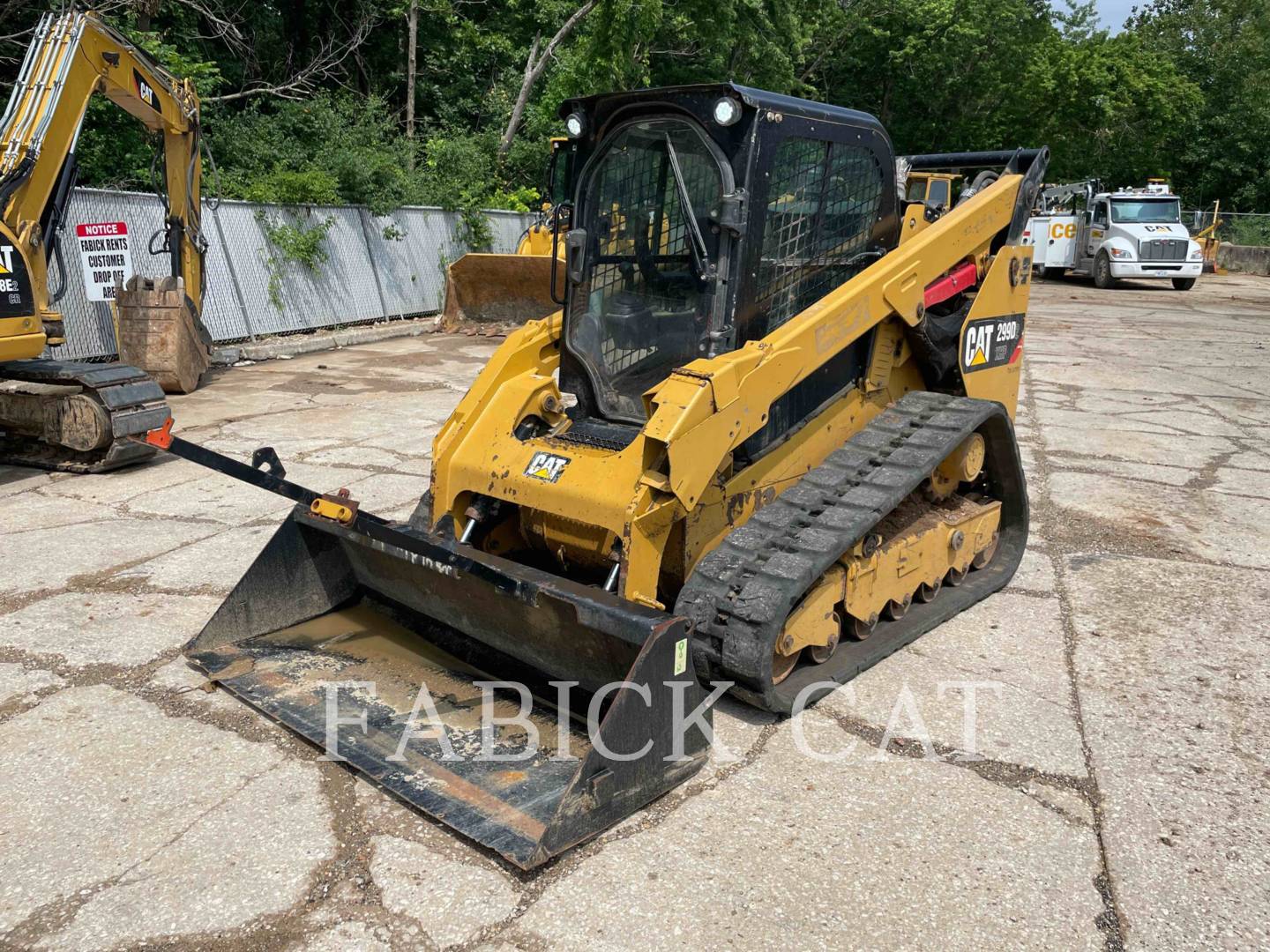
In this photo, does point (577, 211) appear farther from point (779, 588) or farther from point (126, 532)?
point (126, 532)

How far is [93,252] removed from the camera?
34.7 ft

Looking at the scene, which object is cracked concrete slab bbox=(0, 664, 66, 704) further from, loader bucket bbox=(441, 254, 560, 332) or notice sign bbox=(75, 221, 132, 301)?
loader bucket bbox=(441, 254, 560, 332)

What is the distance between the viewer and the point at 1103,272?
2436cm

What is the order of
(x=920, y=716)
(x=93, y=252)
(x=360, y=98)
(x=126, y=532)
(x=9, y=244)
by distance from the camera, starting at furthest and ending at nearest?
(x=360, y=98) → (x=93, y=252) → (x=9, y=244) → (x=126, y=532) → (x=920, y=716)

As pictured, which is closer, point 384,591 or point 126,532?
point 384,591

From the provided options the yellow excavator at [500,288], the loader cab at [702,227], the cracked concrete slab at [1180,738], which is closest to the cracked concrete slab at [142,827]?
the loader cab at [702,227]

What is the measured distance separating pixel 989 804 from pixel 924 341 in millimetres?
2193

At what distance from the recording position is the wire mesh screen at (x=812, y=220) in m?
3.97

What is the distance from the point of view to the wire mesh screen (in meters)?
3.97

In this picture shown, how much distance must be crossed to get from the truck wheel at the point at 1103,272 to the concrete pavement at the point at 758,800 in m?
20.2

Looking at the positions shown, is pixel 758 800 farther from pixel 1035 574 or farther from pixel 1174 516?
pixel 1174 516

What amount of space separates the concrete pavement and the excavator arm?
1918mm

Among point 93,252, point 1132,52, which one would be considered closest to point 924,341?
point 93,252

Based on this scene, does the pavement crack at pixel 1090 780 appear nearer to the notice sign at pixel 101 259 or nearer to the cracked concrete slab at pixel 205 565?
the cracked concrete slab at pixel 205 565
